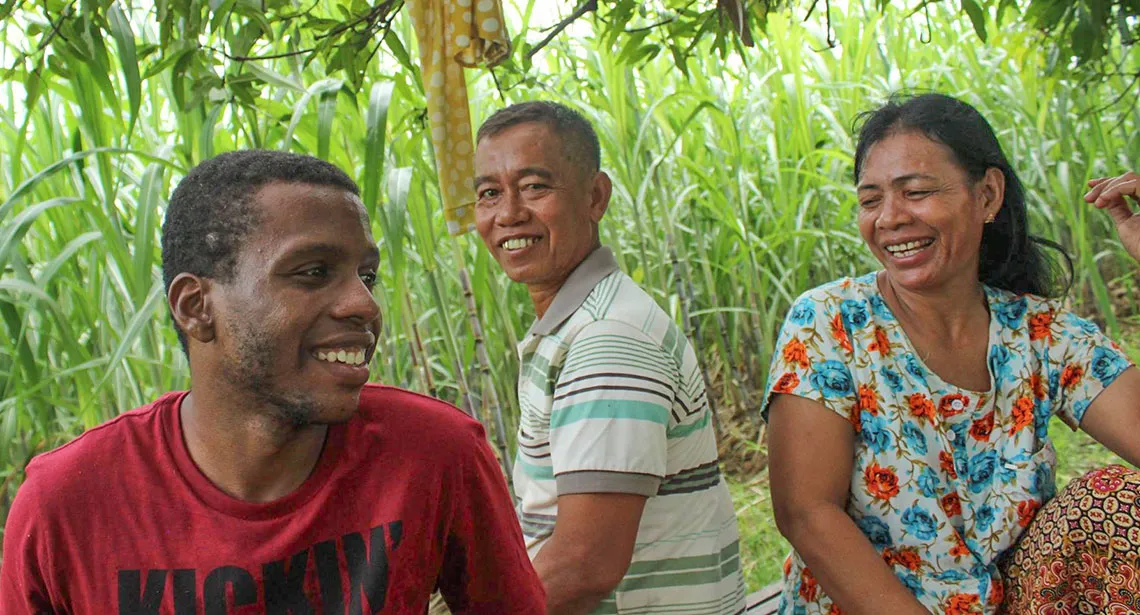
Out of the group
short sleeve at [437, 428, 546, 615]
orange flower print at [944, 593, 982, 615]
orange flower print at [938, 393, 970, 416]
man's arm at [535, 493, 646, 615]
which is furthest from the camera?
orange flower print at [938, 393, 970, 416]

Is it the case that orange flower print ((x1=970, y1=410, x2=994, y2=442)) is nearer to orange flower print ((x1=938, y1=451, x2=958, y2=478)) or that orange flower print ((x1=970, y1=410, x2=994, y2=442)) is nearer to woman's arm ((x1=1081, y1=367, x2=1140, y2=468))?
orange flower print ((x1=938, y1=451, x2=958, y2=478))

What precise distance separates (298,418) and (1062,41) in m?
1.63

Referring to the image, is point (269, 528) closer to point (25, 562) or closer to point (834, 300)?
point (25, 562)

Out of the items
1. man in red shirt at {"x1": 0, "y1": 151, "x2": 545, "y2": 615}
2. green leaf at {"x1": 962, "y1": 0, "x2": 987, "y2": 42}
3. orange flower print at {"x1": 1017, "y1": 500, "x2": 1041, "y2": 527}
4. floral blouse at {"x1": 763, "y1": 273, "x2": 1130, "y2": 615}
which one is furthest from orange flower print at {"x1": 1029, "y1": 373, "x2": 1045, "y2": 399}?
man in red shirt at {"x1": 0, "y1": 151, "x2": 545, "y2": 615}

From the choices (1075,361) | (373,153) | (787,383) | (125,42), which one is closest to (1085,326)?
(1075,361)

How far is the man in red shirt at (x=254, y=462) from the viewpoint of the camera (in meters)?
1.15

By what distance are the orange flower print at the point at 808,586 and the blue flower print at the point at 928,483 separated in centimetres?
26

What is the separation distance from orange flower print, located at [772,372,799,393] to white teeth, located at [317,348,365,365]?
923 millimetres

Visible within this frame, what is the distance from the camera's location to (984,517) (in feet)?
6.17

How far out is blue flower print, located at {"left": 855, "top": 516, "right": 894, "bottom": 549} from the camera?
73.3 inches

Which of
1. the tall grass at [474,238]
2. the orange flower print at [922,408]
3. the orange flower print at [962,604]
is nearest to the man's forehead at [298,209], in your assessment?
the tall grass at [474,238]

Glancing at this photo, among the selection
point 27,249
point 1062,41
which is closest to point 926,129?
point 1062,41

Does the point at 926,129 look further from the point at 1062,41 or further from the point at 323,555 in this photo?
the point at 323,555

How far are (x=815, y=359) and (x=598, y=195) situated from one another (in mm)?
499
